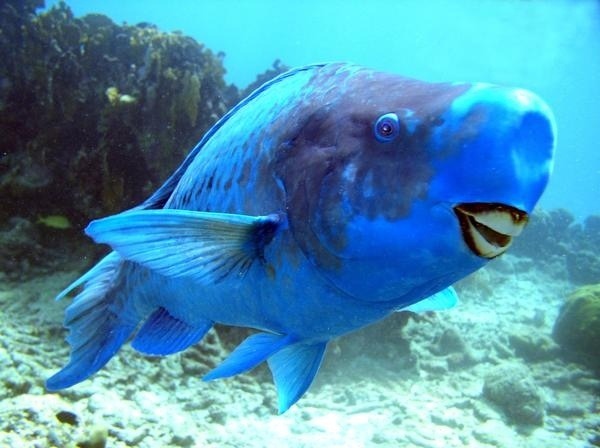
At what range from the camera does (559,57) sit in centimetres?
6412

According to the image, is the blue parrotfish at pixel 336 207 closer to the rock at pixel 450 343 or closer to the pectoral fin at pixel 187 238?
the pectoral fin at pixel 187 238

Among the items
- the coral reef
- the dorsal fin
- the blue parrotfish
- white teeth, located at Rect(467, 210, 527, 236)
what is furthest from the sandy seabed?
white teeth, located at Rect(467, 210, 527, 236)

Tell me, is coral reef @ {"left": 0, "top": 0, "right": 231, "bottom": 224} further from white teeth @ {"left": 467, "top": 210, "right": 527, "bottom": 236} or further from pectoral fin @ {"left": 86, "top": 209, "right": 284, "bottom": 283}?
white teeth @ {"left": 467, "top": 210, "right": 527, "bottom": 236}

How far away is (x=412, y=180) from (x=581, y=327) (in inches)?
340

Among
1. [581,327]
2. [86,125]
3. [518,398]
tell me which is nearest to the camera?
[518,398]

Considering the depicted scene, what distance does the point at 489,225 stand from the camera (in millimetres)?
934

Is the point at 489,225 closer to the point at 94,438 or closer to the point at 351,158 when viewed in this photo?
the point at 351,158

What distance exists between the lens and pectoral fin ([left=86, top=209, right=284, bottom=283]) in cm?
117

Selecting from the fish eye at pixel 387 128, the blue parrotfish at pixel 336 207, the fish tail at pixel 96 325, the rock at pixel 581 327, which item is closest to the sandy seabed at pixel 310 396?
the rock at pixel 581 327

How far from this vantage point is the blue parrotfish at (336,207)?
926 mm

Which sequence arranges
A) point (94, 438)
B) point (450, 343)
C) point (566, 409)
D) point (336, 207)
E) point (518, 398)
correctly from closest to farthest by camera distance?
point (336, 207) < point (94, 438) < point (518, 398) < point (566, 409) < point (450, 343)

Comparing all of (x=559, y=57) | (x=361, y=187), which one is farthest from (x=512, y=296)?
(x=559, y=57)

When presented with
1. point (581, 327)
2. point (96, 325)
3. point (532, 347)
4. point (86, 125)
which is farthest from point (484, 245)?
point (581, 327)

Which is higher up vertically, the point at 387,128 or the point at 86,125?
the point at 86,125
